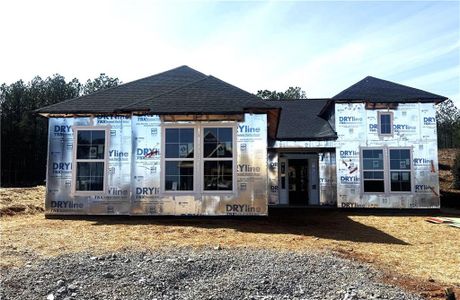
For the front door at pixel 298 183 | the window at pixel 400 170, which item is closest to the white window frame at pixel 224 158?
the window at pixel 400 170

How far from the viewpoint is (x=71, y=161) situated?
12.2 meters

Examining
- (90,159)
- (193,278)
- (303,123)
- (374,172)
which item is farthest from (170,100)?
(374,172)

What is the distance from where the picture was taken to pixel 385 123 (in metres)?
16.4

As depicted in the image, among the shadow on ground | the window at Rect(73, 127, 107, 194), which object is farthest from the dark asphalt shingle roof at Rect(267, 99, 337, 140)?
the window at Rect(73, 127, 107, 194)

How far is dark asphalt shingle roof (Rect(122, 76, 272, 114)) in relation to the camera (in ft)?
Result: 37.4

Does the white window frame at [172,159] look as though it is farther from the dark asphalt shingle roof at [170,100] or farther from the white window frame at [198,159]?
the dark asphalt shingle roof at [170,100]

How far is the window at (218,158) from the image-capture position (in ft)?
37.6

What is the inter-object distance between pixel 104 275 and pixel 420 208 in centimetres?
1423

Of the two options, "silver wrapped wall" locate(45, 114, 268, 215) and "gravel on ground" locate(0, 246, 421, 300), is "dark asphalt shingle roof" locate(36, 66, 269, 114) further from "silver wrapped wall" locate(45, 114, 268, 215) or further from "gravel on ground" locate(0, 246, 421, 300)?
"gravel on ground" locate(0, 246, 421, 300)

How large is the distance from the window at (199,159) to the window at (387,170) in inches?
299

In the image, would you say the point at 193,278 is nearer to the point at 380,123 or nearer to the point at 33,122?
the point at 380,123

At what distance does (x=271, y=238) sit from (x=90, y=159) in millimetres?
6552

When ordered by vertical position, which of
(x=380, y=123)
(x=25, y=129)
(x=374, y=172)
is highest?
(x=25, y=129)

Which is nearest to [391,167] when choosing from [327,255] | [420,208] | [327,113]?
[420,208]
